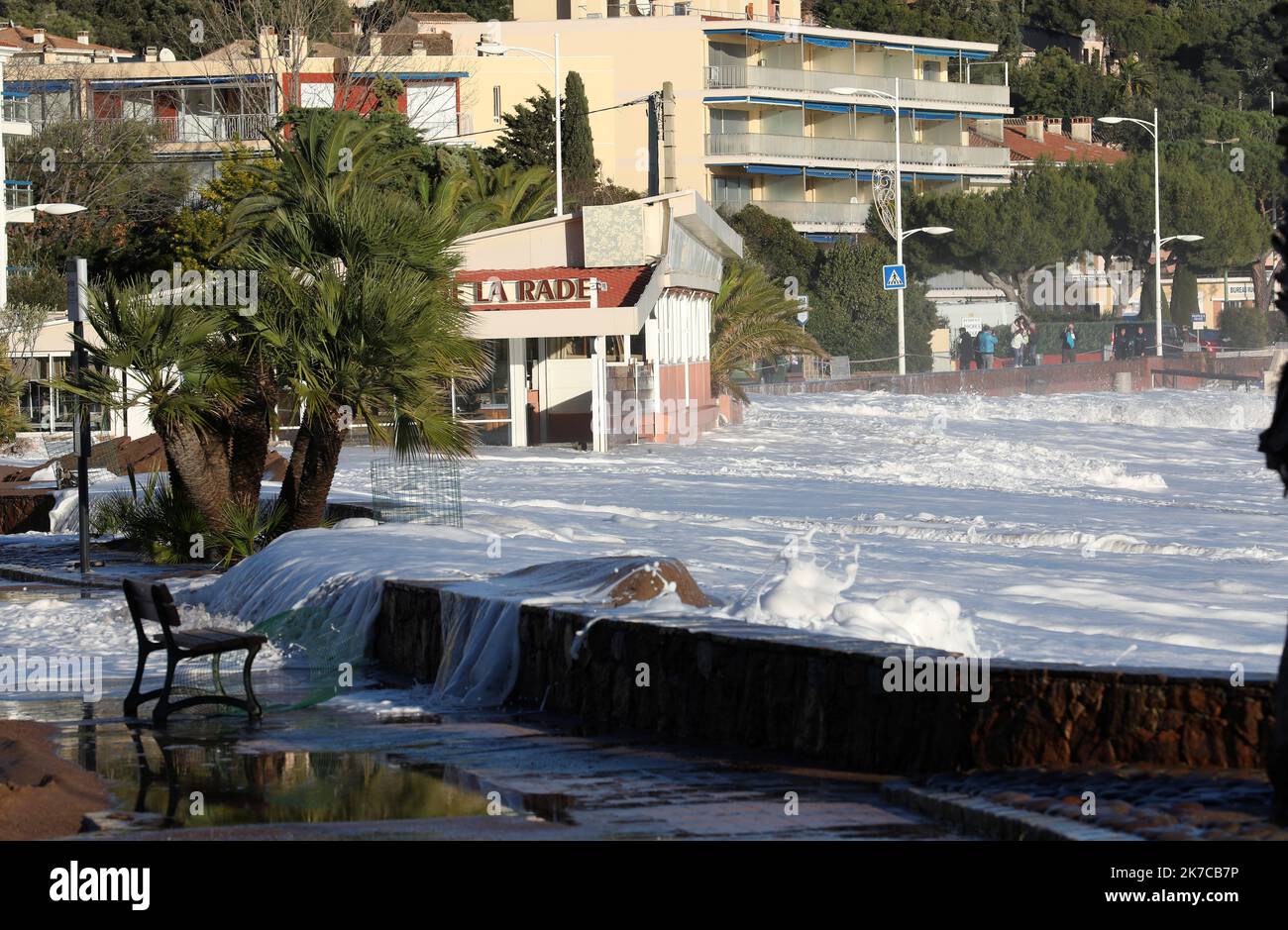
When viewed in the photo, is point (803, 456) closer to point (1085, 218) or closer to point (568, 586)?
point (568, 586)

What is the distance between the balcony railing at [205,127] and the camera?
64562 millimetres

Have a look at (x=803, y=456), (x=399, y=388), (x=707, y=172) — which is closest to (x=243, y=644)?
(x=399, y=388)

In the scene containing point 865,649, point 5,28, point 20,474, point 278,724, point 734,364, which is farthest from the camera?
point 5,28

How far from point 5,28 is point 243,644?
7416 cm

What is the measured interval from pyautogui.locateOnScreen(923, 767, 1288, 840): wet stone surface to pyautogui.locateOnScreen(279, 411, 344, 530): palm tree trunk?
10365 mm

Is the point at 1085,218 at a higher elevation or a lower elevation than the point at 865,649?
higher

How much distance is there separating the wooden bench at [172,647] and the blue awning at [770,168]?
7079cm

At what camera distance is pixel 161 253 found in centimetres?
4422

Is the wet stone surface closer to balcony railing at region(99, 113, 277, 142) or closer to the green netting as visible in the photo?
the green netting

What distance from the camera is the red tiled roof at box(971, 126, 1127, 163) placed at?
9269 cm

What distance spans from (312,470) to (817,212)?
66835 millimetres

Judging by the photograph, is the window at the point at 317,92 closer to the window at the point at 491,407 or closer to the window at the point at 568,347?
the window at the point at 491,407

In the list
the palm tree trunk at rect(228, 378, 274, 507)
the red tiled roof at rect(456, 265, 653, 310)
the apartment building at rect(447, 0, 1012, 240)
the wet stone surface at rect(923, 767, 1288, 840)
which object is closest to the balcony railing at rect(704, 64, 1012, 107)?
the apartment building at rect(447, 0, 1012, 240)

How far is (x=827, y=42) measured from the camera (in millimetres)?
82750
